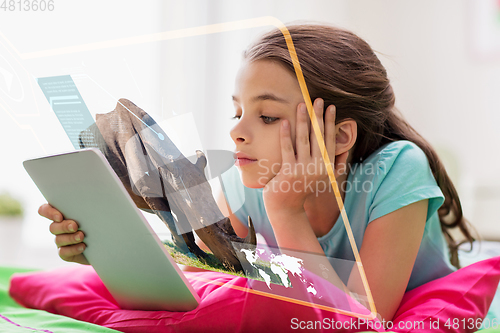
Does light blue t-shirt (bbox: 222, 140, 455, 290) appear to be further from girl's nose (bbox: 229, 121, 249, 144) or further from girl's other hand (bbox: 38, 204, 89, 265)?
girl's other hand (bbox: 38, 204, 89, 265)

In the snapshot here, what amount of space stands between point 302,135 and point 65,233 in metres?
0.35

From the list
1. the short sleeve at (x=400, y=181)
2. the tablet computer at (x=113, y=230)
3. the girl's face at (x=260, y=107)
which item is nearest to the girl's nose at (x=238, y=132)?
the girl's face at (x=260, y=107)

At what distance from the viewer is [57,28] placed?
562 mm

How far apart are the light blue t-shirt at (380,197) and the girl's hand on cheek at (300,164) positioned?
0.05 m

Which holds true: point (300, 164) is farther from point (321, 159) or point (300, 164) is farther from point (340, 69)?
point (340, 69)

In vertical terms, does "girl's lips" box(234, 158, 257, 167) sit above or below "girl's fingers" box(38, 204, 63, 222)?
above

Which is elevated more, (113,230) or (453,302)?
(113,230)

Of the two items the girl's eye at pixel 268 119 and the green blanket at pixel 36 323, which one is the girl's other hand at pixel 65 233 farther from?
the girl's eye at pixel 268 119

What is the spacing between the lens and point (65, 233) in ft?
1.62

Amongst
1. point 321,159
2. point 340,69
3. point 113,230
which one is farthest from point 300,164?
point 113,230

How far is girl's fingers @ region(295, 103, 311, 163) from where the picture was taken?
43 cm

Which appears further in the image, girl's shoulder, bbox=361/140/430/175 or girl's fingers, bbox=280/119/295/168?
girl's shoulder, bbox=361/140/430/175

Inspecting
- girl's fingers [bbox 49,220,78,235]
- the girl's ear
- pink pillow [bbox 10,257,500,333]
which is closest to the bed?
pink pillow [bbox 10,257,500,333]

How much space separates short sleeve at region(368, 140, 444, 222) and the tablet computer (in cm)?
31
